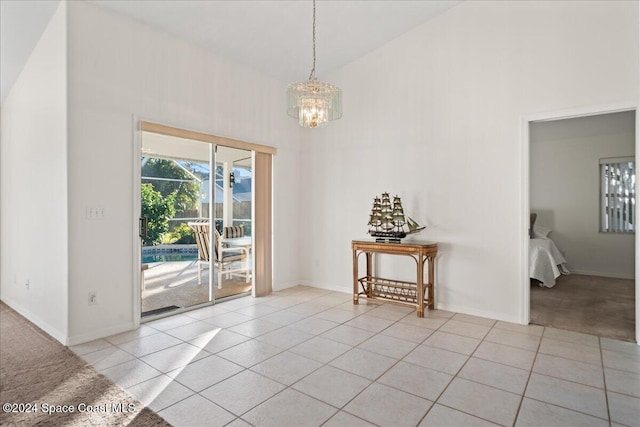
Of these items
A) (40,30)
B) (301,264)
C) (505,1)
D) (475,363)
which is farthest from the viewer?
(301,264)

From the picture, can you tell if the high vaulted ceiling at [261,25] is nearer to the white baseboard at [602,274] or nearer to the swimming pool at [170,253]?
the swimming pool at [170,253]

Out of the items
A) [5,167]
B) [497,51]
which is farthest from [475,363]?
[5,167]

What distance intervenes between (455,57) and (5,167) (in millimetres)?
5667

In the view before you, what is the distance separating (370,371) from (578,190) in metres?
5.79

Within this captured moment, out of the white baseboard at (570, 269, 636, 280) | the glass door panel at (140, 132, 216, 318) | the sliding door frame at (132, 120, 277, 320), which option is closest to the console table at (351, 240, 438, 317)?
the sliding door frame at (132, 120, 277, 320)

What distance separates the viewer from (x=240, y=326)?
3.56 meters

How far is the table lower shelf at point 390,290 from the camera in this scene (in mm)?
4172

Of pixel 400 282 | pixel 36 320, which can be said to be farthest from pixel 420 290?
pixel 36 320

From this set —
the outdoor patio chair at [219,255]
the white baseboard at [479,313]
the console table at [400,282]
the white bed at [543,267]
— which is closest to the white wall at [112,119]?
the outdoor patio chair at [219,255]

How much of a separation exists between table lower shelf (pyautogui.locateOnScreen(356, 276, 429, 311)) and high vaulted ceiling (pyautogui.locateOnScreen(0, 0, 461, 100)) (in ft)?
9.98

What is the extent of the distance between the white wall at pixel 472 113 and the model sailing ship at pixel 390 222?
22 centimetres

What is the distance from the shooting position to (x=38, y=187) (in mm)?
3535

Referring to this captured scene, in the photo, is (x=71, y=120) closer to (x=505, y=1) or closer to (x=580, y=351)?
(x=505, y=1)

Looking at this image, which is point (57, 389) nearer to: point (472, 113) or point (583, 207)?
point (472, 113)
